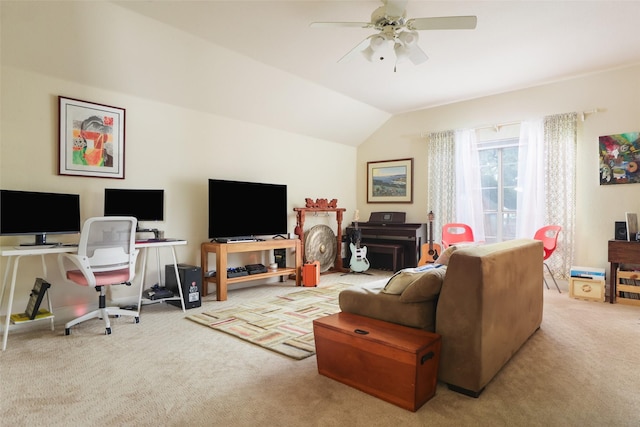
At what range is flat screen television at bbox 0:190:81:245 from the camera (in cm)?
296

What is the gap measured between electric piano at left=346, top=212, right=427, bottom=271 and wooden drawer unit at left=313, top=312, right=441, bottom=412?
3.74 metres

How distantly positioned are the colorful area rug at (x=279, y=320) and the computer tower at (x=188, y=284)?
0.31 meters

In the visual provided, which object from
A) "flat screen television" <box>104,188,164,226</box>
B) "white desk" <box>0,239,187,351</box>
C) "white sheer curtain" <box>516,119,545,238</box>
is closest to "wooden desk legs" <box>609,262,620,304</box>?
"white sheer curtain" <box>516,119,545,238</box>

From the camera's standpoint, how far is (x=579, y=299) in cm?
435

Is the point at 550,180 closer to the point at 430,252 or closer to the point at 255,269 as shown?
the point at 430,252

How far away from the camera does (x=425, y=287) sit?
2109mm

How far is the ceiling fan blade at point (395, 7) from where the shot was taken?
2719 mm

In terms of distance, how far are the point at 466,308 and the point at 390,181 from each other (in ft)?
15.6

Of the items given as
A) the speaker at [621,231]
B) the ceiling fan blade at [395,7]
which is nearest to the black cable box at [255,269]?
the ceiling fan blade at [395,7]

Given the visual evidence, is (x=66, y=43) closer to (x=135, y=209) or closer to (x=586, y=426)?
(x=135, y=209)

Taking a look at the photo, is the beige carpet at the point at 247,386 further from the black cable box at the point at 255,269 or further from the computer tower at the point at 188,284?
the black cable box at the point at 255,269

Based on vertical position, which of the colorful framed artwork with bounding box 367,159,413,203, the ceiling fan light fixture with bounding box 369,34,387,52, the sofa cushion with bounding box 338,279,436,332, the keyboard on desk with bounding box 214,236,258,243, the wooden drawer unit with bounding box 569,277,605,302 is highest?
the ceiling fan light fixture with bounding box 369,34,387,52

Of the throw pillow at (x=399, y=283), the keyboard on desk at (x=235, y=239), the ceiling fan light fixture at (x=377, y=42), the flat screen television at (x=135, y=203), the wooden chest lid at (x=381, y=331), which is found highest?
the ceiling fan light fixture at (x=377, y=42)

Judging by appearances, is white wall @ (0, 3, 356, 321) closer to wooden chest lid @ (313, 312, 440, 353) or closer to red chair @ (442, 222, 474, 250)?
red chair @ (442, 222, 474, 250)
